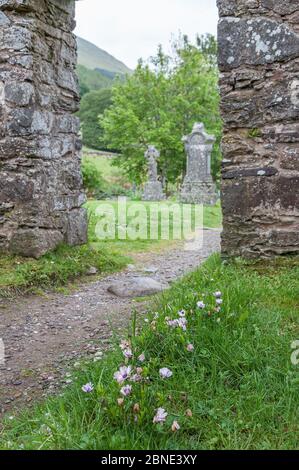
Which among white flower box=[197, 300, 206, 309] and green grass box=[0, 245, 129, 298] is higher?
white flower box=[197, 300, 206, 309]

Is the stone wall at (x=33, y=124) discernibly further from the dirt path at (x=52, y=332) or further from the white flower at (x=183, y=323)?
the white flower at (x=183, y=323)

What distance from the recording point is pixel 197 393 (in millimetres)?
2139

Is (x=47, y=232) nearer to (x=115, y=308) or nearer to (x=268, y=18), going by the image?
(x=115, y=308)

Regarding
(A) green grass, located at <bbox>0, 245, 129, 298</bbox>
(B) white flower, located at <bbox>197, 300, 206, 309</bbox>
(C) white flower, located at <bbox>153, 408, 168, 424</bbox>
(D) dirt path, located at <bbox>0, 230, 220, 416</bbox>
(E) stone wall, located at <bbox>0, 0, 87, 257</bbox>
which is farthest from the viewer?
(E) stone wall, located at <bbox>0, 0, 87, 257</bbox>

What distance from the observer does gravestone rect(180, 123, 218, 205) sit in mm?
17109

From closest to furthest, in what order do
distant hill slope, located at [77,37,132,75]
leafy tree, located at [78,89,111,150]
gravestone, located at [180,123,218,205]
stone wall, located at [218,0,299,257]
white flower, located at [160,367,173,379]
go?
white flower, located at [160,367,173,379], stone wall, located at [218,0,299,257], gravestone, located at [180,123,218,205], leafy tree, located at [78,89,111,150], distant hill slope, located at [77,37,132,75]

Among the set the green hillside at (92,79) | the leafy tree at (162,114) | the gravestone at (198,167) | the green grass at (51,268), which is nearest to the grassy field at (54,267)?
the green grass at (51,268)

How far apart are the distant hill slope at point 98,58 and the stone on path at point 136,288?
221ft

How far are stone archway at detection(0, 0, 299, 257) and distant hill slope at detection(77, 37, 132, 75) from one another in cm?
6591

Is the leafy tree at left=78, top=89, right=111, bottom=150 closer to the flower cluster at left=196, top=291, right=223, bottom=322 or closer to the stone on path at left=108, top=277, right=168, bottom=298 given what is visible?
the stone on path at left=108, top=277, right=168, bottom=298

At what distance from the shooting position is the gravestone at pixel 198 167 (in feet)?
56.1

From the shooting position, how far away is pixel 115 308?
4191mm

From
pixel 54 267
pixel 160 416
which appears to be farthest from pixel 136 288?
pixel 160 416

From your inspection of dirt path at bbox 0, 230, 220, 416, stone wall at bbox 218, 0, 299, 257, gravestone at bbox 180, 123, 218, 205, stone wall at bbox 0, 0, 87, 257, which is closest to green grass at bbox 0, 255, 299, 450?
dirt path at bbox 0, 230, 220, 416
